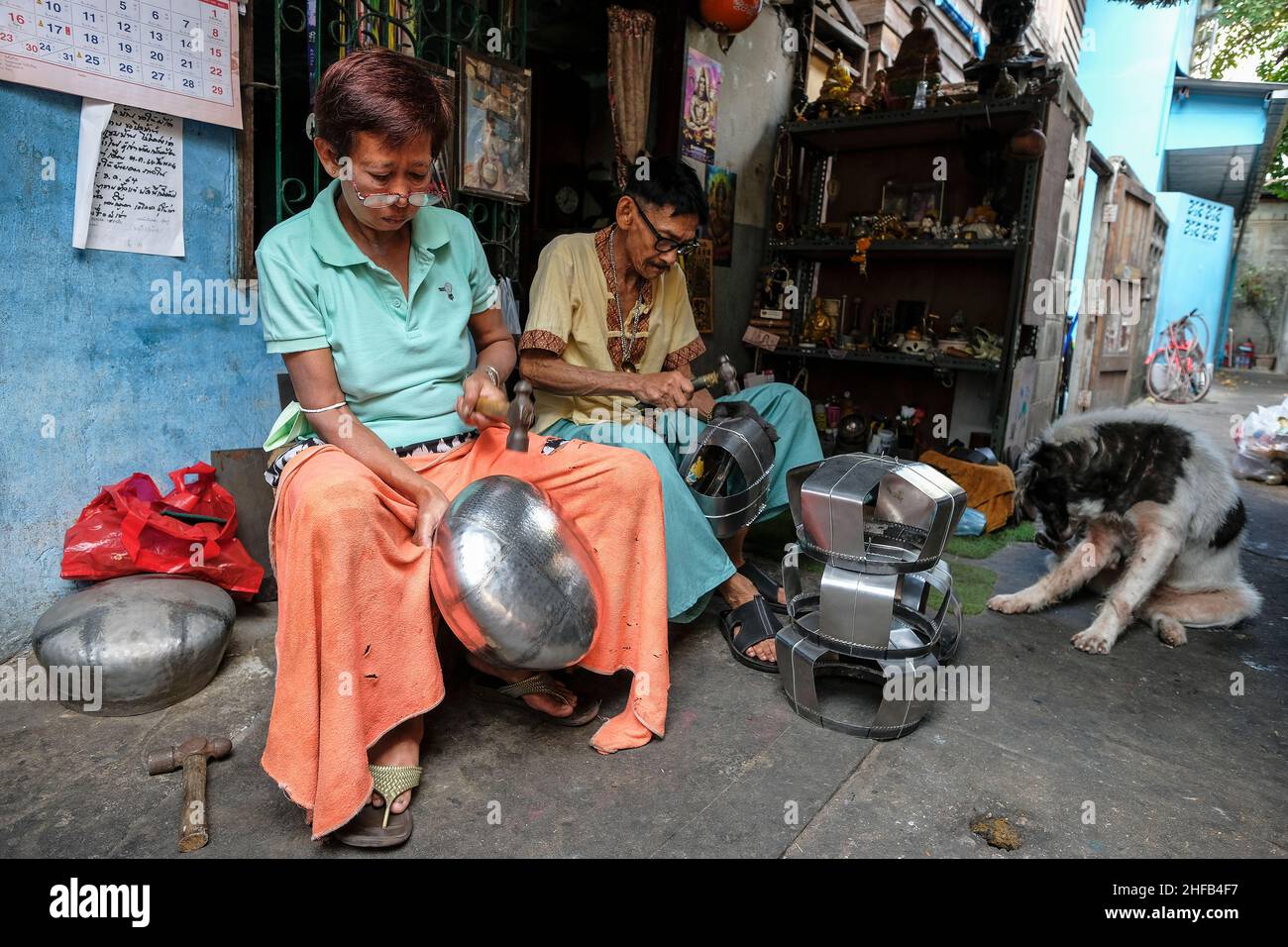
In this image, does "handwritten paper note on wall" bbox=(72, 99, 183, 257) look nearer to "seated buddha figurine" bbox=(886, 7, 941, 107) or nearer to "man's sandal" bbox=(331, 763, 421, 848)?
"man's sandal" bbox=(331, 763, 421, 848)

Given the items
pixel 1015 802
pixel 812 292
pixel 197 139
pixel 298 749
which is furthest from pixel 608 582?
pixel 812 292

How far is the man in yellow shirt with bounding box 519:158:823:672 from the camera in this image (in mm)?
2559

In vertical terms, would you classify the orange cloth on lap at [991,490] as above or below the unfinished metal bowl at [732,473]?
below

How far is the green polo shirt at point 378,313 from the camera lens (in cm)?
186

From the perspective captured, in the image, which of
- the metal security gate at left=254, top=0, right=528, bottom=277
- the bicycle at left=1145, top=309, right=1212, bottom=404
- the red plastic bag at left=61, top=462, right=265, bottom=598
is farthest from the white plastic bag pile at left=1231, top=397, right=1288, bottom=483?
the red plastic bag at left=61, top=462, right=265, bottom=598

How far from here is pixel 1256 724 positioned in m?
2.35

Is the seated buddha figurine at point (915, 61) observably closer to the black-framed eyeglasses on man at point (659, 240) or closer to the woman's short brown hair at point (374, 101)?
the black-framed eyeglasses on man at point (659, 240)

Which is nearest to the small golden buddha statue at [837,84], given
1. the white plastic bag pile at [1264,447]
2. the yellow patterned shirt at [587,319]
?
the yellow patterned shirt at [587,319]

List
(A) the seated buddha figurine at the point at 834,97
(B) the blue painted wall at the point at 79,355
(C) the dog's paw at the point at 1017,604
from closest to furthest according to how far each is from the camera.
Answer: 1. (B) the blue painted wall at the point at 79,355
2. (C) the dog's paw at the point at 1017,604
3. (A) the seated buddha figurine at the point at 834,97

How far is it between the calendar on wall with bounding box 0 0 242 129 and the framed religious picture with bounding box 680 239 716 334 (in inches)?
110

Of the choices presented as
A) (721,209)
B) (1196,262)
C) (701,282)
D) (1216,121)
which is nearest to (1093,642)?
(701,282)

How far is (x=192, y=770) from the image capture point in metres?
1.76

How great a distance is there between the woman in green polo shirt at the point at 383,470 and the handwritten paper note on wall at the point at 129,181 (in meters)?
0.81
